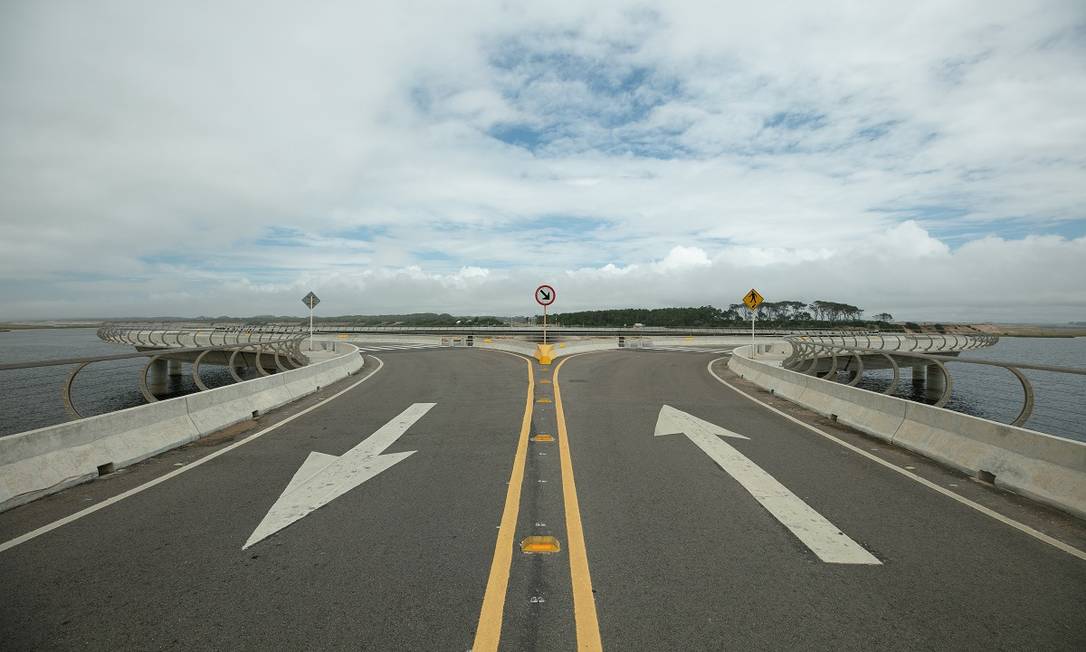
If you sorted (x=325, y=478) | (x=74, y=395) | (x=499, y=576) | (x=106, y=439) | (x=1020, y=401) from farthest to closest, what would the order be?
(x=1020, y=401)
(x=74, y=395)
(x=106, y=439)
(x=325, y=478)
(x=499, y=576)

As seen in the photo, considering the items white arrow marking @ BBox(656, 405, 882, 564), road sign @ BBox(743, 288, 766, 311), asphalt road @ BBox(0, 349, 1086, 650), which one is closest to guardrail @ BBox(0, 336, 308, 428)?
asphalt road @ BBox(0, 349, 1086, 650)

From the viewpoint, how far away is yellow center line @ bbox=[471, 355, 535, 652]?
321 centimetres

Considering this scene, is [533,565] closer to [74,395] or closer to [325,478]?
[325,478]

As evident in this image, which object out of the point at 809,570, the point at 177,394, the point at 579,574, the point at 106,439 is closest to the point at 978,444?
the point at 809,570

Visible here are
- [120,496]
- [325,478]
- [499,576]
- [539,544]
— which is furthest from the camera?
[325,478]

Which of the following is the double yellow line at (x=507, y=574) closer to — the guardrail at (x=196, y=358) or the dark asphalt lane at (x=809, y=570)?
the dark asphalt lane at (x=809, y=570)

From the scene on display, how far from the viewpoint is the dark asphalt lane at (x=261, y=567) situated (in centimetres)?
331

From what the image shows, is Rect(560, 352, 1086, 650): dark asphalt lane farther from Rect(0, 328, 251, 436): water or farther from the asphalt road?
Rect(0, 328, 251, 436): water

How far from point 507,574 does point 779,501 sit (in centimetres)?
328

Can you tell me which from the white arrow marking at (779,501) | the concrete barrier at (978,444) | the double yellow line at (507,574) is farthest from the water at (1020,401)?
the double yellow line at (507,574)

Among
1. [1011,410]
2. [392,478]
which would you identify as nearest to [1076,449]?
[392,478]

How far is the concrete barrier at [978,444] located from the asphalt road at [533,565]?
0.38 m

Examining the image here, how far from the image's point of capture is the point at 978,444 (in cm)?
674

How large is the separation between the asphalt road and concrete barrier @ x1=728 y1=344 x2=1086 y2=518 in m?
0.38
